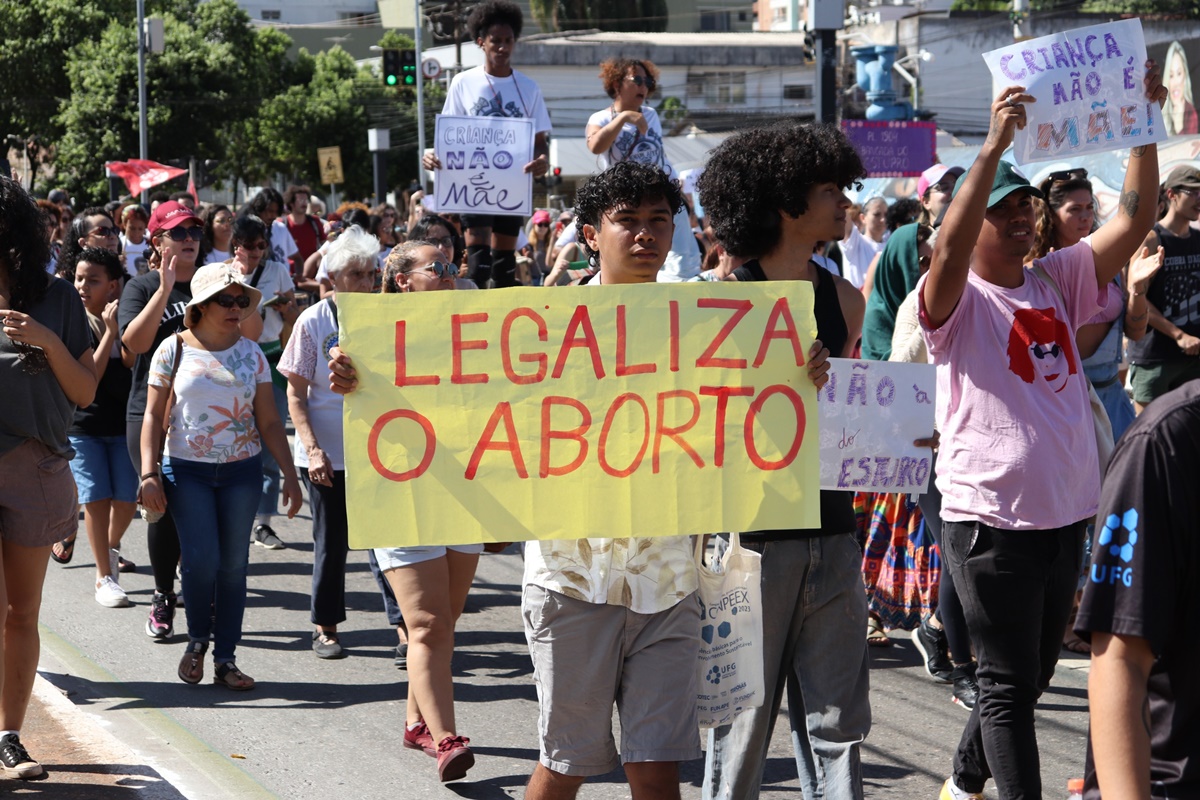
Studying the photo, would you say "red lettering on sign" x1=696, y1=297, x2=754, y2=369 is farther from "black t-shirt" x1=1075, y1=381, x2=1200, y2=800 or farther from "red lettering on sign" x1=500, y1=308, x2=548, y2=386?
"black t-shirt" x1=1075, y1=381, x2=1200, y2=800

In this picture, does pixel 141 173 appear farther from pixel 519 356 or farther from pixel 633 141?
pixel 519 356

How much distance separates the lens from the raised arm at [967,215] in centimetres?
392

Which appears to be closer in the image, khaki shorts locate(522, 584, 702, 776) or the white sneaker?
khaki shorts locate(522, 584, 702, 776)

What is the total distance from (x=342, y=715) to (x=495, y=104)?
14.2ft

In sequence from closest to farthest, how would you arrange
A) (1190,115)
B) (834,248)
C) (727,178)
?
(727,178) → (834,248) → (1190,115)

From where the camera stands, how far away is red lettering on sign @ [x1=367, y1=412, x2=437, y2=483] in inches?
142

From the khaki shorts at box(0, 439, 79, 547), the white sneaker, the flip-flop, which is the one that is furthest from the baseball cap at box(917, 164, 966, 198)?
the flip-flop

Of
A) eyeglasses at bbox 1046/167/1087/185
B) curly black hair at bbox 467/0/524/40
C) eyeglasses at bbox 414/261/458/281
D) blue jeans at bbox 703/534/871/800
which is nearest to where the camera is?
blue jeans at bbox 703/534/871/800

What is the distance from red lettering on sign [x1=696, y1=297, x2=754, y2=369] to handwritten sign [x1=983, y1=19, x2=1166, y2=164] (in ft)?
3.62

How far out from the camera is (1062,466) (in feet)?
13.8

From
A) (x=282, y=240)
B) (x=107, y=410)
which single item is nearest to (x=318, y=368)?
(x=107, y=410)

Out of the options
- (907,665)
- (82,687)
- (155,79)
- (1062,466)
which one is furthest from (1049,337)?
(155,79)

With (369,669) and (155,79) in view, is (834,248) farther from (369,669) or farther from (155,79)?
(155,79)

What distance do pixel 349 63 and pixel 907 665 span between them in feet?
206
